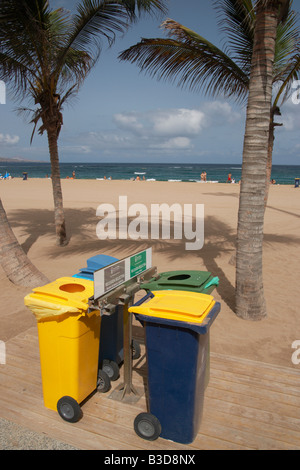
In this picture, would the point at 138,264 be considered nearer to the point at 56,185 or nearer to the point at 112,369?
the point at 112,369

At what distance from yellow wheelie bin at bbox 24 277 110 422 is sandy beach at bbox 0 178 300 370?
6.79 ft

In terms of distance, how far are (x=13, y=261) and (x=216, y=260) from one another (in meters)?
5.03

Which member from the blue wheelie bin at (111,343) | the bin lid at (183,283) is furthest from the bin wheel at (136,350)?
the bin lid at (183,283)

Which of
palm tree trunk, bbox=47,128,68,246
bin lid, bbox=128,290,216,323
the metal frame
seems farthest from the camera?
palm tree trunk, bbox=47,128,68,246

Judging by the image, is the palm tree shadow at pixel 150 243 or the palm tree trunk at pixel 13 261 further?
the palm tree shadow at pixel 150 243

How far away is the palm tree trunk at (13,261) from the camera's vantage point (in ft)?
22.1

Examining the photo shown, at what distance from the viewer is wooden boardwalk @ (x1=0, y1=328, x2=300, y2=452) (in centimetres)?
293

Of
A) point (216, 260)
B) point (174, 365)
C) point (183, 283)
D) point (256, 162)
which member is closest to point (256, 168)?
point (256, 162)

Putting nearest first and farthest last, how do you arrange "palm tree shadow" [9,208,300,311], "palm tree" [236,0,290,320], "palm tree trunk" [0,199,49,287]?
"palm tree" [236,0,290,320] < "palm tree trunk" [0,199,49,287] < "palm tree shadow" [9,208,300,311]

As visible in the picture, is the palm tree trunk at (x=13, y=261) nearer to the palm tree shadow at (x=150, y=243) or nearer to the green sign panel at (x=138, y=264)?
the palm tree shadow at (x=150, y=243)

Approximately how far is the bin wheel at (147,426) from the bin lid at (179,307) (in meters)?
0.89

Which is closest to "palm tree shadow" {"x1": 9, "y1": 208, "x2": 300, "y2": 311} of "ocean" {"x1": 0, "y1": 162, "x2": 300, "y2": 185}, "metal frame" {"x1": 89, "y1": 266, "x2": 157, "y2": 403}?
"metal frame" {"x1": 89, "y1": 266, "x2": 157, "y2": 403}

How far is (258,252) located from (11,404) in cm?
395
